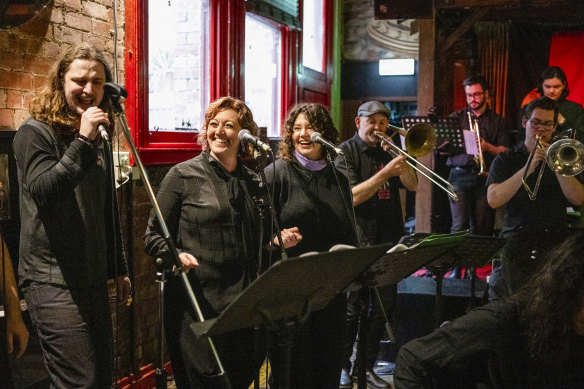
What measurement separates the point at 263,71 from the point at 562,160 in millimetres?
3055

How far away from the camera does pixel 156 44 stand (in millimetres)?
4613

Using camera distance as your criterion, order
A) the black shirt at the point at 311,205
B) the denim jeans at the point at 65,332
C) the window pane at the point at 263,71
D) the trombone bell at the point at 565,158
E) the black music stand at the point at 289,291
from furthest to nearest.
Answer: the window pane at the point at 263,71
the trombone bell at the point at 565,158
the black shirt at the point at 311,205
the denim jeans at the point at 65,332
the black music stand at the point at 289,291

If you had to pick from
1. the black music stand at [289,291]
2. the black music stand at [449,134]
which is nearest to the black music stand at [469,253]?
the black music stand at [289,291]

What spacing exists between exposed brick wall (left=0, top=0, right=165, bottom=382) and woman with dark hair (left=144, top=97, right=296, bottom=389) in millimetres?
563

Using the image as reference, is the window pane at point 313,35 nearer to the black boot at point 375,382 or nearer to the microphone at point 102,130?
the black boot at point 375,382

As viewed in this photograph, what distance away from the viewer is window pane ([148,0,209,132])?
15.1 ft

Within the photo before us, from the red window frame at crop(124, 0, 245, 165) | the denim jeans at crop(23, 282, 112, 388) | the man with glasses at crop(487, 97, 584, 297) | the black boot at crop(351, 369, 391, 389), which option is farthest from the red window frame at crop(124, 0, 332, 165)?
the man with glasses at crop(487, 97, 584, 297)

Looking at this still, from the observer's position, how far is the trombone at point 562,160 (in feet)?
14.8

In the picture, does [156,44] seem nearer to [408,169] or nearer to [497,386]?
[408,169]

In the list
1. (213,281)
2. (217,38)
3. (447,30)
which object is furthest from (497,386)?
(447,30)

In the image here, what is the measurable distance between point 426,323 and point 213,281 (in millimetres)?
2726

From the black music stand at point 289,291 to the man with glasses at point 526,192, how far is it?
2.28 meters

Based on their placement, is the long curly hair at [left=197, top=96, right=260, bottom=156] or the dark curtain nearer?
the long curly hair at [left=197, top=96, right=260, bottom=156]

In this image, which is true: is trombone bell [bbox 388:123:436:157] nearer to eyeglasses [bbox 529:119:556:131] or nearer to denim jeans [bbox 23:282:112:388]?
eyeglasses [bbox 529:119:556:131]
